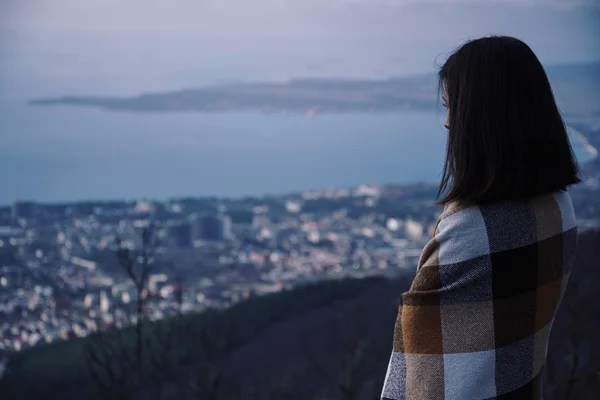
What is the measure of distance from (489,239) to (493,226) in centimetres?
2

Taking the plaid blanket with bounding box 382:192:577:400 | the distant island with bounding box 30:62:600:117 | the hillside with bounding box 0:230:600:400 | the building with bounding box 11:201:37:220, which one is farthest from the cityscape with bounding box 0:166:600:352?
the plaid blanket with bounding box 382:192:577:400

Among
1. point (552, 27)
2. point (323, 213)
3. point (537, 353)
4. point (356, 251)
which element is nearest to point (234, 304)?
point (356, 251)

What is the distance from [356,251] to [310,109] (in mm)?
2268

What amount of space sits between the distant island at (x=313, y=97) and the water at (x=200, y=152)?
0.13m

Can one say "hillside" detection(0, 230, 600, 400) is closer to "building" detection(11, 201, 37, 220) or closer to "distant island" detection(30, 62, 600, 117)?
"distant island" detection(30, 62, 600, 117)

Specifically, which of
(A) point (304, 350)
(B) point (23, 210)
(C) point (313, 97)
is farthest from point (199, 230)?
(C) point (313, 97)

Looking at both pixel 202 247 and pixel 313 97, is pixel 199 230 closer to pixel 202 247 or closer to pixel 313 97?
pixel 202 247

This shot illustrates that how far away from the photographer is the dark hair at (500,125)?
1.02 metres

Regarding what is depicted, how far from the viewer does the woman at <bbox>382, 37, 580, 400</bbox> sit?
3.36ft

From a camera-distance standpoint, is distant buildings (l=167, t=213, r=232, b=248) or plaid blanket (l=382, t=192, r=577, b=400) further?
distant buildings (l=167, t=213, r=232, b=248)

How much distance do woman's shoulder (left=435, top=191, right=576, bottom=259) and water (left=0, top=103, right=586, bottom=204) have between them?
7.50 meters

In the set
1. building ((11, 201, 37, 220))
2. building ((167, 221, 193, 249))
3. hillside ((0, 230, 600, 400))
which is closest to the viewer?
hillside ((0, 230, 600, 400))

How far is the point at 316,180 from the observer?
11.0 m

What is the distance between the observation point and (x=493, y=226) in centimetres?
103
